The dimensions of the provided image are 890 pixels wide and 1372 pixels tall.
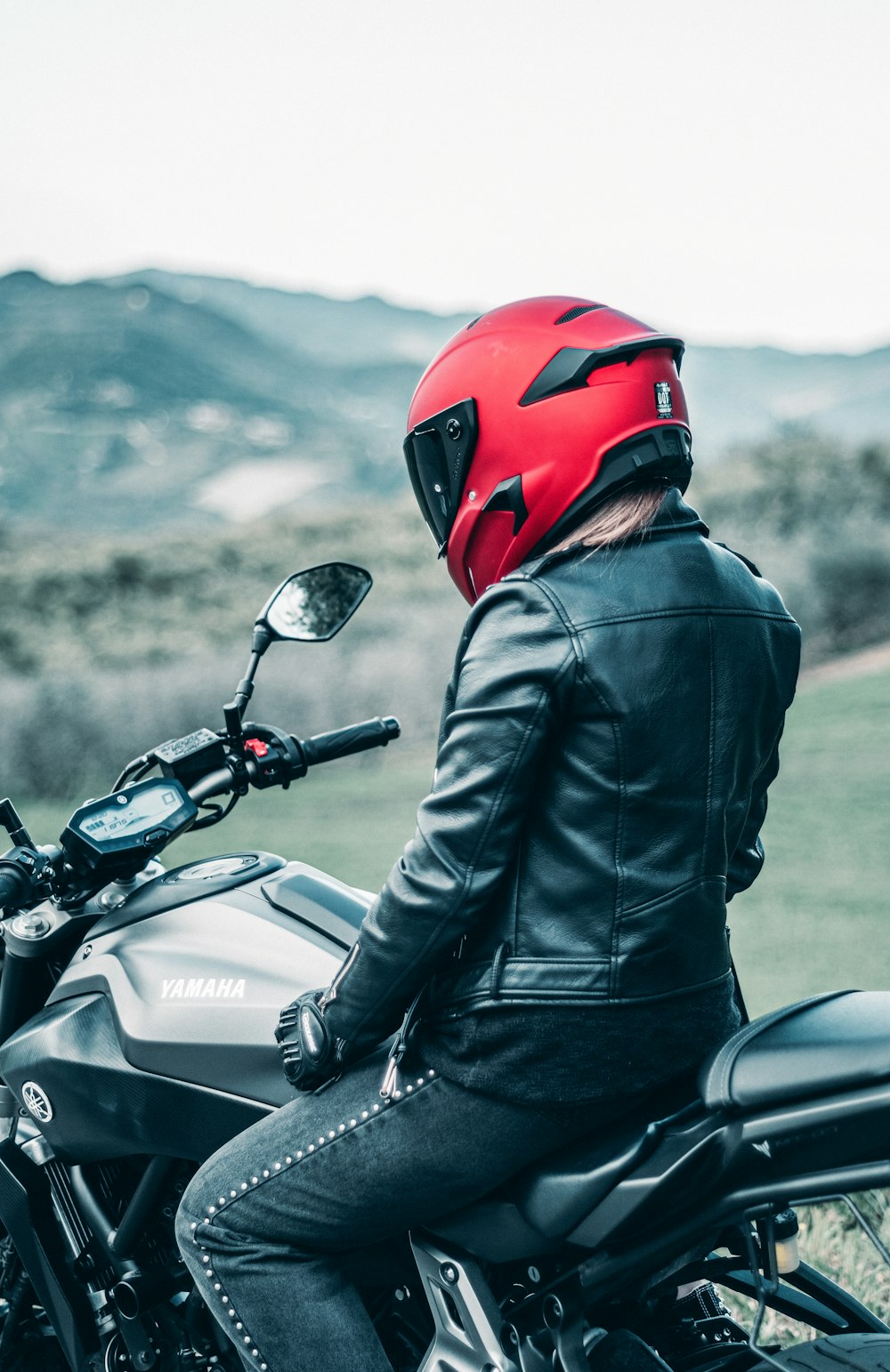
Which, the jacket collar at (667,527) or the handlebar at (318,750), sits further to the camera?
the handlebar at (318,750)

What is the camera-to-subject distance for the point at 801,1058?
156 centimetres

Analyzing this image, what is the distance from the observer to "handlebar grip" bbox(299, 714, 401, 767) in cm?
244

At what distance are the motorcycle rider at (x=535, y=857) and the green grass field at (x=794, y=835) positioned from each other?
433 cm

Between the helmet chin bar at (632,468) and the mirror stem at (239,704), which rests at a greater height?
the helmet chin bar at (632,468)

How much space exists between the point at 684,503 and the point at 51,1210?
1.61 meters

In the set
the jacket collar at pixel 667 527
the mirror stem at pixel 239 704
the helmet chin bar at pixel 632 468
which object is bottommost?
the mirror stem at pixel 239 704

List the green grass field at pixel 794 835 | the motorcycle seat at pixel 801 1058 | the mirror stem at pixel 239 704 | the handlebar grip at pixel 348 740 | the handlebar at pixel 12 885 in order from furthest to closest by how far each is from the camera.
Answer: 1. the green grass field at pixel 794 835
2. the handlebar grip at pixel 348 740
3. the mirror stem at pixel 239 704
4. the handlebar at pixel 12 885
5. the motorcycle seat at pixel 801 1058

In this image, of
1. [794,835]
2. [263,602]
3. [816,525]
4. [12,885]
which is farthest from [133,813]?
[263,602]

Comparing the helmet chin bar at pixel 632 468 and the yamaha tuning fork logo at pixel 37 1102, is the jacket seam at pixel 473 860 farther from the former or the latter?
the yamaha tuning fork logo at pixel 37 1102

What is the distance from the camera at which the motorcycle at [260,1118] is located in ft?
5.27

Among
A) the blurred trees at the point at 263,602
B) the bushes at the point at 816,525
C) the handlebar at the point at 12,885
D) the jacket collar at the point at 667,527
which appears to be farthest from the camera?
the bushes at the point at 816,525

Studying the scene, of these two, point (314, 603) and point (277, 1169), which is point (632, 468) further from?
point (277, 1169)

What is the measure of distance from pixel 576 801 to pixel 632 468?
0.49 m

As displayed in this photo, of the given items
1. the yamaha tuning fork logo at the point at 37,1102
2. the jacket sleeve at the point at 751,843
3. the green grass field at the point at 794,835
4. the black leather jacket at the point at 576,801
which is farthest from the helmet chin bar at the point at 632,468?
the green grass field at the point at 794,835
